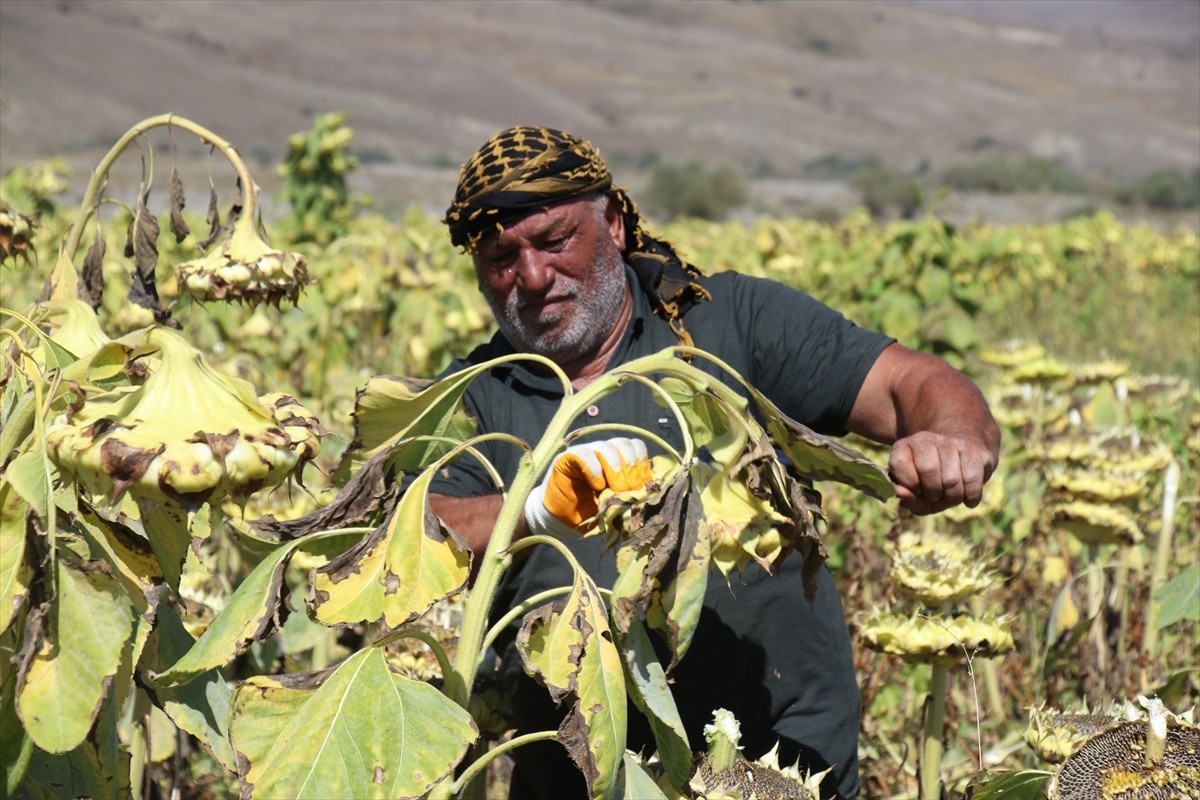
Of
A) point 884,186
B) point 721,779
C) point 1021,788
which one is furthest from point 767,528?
point 884,186

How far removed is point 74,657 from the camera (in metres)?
1.19

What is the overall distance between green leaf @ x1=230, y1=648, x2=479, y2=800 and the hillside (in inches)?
1611

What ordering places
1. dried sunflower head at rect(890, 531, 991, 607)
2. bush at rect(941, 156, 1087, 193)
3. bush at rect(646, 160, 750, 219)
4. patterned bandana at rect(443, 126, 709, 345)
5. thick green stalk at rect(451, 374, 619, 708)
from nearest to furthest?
1. thick green stalk at rect(451, 374, 619, 708)
2. dried sunflower head at rect(890, 531, 991, 607)
3. patterned bandana at rect(443, 126, 709, 345)
4. bush at rect(646, 160, 750, 219)
5. bush at rect(941, 156, 1087, 193)

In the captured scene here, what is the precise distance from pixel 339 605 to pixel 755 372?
4.74 feet

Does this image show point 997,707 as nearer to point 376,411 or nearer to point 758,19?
point 376,411

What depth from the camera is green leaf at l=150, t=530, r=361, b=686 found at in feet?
4.16

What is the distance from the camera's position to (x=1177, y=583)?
6.96 ft

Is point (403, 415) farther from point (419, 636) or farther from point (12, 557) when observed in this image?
point (12, 557)

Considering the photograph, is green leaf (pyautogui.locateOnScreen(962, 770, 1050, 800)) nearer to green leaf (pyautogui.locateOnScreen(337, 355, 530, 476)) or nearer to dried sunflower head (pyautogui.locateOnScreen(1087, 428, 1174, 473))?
green leaf (pyautogui.locateOnScreen(337, 355, 530, 476))

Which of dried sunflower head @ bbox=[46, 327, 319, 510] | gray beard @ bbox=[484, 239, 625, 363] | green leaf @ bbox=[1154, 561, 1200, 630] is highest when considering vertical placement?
dried sunflower head @ bbox=[46, 327, 319, 510]

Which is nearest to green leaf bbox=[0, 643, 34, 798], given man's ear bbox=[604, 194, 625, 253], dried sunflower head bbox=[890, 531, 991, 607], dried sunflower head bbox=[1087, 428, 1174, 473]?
dried sunflower head bbox=[890, 531, 991, 607]

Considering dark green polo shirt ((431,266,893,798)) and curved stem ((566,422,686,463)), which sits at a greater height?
curved stem ((566,422,686,463))

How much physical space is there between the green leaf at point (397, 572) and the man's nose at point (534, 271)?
1277 millimetres

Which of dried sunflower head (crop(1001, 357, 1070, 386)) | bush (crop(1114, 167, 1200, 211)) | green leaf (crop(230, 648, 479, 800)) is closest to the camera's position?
green leaf (crop(230, 648, 479, 800))
